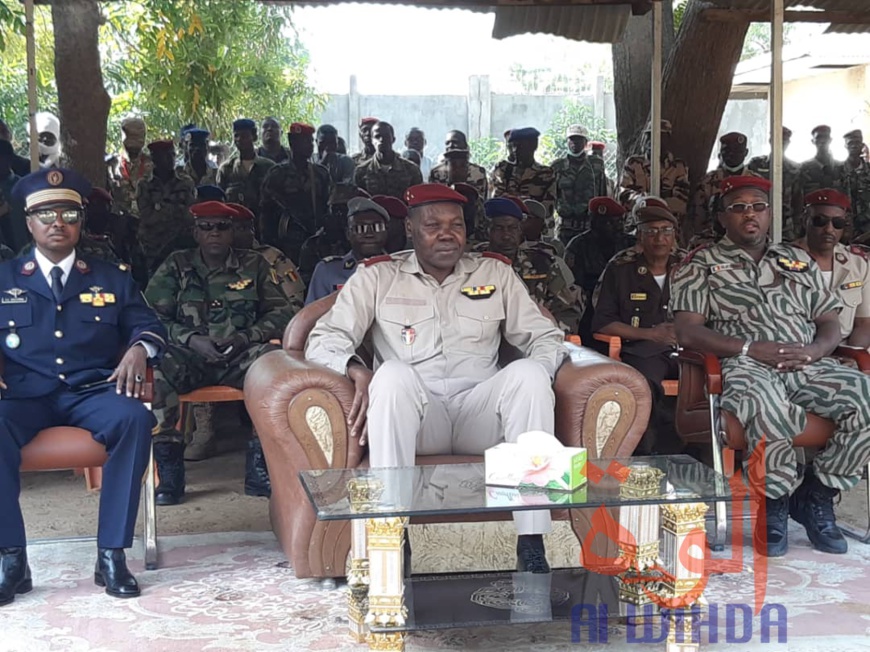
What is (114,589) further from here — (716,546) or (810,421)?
(810,421)

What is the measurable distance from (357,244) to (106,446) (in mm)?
2253

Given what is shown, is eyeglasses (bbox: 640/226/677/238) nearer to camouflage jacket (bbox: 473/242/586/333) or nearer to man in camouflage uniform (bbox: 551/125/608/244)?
camouflage jacket (bbox: 473/242/586/333)

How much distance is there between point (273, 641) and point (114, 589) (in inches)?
32.2

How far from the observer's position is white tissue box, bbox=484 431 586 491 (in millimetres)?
2990

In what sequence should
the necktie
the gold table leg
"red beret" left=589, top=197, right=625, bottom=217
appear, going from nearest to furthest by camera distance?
the gold table leg, the necktie, "red beret" left=589, top=197, right=625, bottom=217

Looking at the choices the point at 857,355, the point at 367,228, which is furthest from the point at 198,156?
the point at 857,355

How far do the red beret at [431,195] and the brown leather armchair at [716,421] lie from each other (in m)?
1.24

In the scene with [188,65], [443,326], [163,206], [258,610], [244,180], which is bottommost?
[258,610]

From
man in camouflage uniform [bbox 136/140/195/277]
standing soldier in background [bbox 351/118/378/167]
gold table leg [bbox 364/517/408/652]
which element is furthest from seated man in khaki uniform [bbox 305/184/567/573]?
standing soldier in background [bbox 351/118/378/167]

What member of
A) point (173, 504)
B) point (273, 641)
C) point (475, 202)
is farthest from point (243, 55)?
point (273, 641)

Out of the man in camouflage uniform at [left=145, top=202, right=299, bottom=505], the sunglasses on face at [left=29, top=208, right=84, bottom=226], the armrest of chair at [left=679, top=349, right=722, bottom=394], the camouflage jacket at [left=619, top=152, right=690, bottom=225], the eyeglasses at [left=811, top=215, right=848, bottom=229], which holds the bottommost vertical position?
the armrest of chair at [left=679, top=349, right=722, bottom=394]

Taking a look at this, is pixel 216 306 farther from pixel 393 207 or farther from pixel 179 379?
pixel 393 207

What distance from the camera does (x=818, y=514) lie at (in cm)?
437

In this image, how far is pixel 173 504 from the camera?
5.21 m
